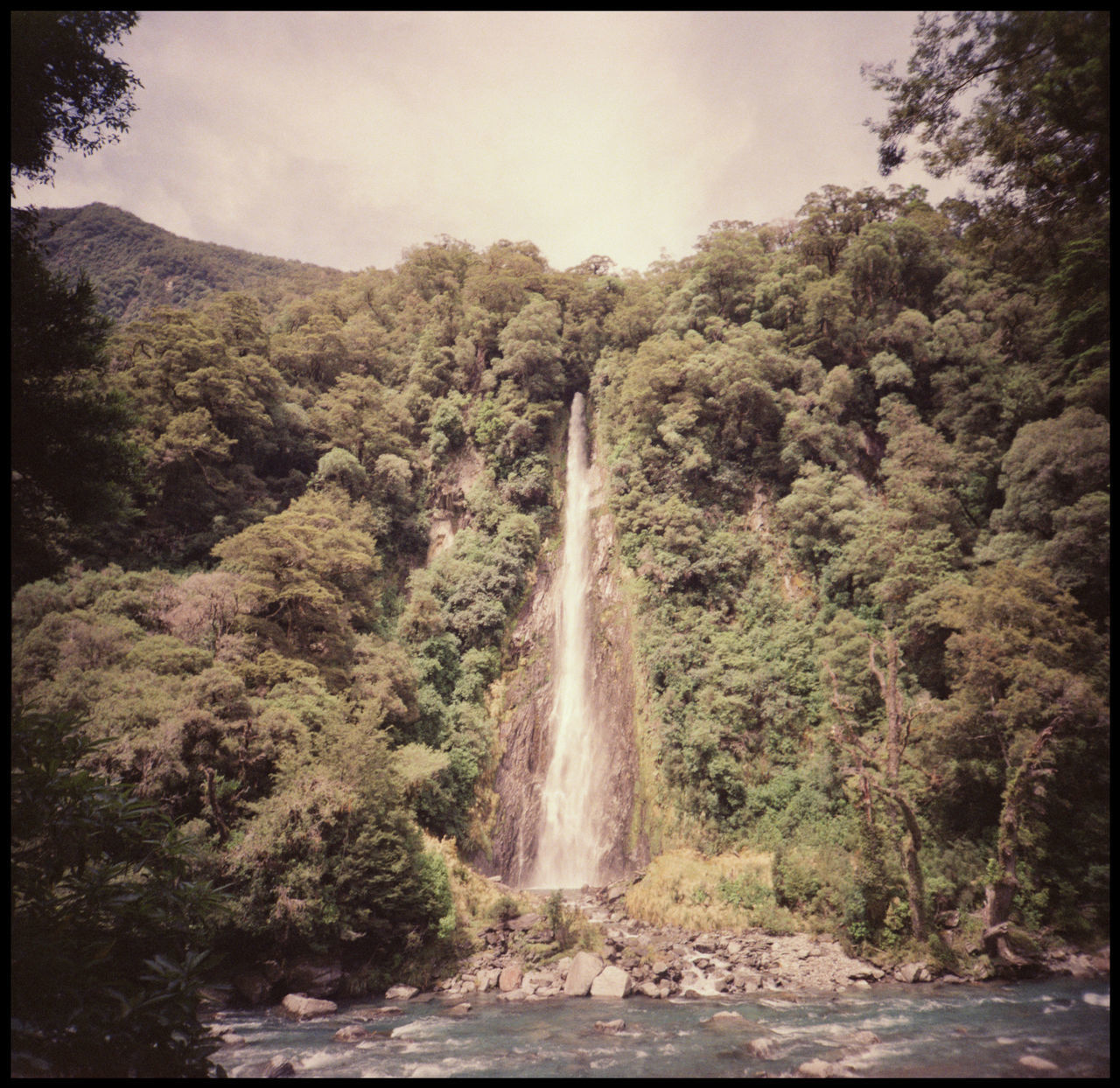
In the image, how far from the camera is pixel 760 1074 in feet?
25.4

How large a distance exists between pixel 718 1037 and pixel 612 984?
12.0 ft

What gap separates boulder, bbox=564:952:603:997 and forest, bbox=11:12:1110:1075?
3.64 m

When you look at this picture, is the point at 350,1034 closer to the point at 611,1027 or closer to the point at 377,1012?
the point at 377,1012

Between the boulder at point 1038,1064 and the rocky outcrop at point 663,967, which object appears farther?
the rocky outcrop at point 663,967

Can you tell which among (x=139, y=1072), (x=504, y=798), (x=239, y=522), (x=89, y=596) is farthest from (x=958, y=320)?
(x=89, y=596)

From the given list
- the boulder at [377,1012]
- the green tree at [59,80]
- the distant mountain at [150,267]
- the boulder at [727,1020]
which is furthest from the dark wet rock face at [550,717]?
the distant mountain at [150,267]

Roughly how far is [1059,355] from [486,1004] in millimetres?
26770

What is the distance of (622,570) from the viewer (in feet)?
85.3

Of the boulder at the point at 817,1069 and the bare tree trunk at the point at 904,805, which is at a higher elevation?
the bare tree trunk at the point at 904,805

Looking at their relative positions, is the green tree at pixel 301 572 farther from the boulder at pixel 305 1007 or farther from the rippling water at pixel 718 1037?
the rippling water at pixel 718 1037

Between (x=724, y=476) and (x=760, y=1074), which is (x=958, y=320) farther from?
(x=760, y=1074)

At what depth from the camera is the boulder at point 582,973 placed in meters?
12.2

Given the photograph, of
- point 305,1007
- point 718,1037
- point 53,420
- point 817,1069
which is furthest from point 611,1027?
point 53,420

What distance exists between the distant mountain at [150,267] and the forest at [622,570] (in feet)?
111
